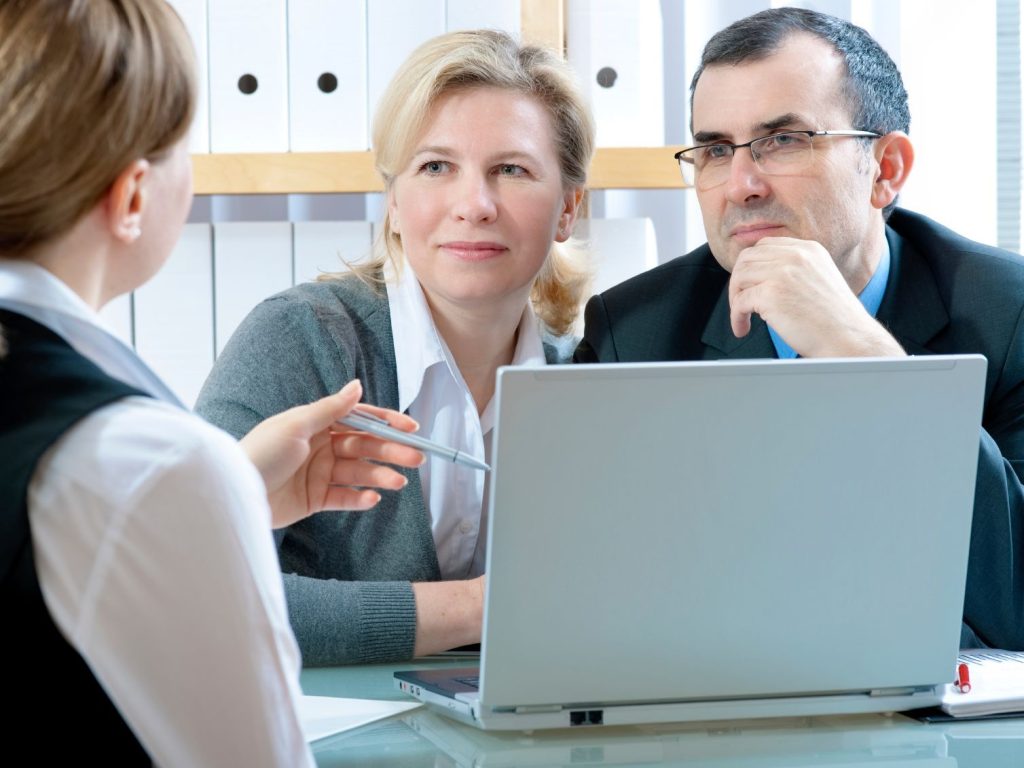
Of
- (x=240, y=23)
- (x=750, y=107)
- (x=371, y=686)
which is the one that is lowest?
(x=371, y=686)

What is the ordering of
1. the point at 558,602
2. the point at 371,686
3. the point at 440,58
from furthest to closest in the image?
the point at 440,58 → the point at 371,686 → the point at 558,602

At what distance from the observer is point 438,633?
1.24 metres

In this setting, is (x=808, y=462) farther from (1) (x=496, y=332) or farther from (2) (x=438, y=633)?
(1) (x=496, y=332)

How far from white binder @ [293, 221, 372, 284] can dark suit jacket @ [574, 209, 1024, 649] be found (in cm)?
44

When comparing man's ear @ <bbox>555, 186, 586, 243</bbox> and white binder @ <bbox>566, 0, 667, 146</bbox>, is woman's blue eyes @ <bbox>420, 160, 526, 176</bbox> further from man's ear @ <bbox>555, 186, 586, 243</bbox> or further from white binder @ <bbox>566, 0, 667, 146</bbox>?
white binder @ <bbox>566, 0, 667, 146</bbox>

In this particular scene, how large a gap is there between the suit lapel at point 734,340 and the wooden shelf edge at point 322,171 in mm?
340

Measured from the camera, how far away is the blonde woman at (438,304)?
147 cm

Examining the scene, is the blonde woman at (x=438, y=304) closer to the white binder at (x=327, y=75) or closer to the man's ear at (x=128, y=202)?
the white binder at (x=327, y=75)

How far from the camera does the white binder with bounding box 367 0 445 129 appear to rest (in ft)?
6.26

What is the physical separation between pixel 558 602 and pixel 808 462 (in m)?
0.21

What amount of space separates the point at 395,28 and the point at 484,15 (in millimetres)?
138

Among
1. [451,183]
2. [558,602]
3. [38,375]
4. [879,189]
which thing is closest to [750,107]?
[879,189]

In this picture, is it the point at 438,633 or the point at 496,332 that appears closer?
the point at 438,633

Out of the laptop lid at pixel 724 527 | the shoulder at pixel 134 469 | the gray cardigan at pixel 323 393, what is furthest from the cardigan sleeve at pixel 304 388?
the shoulder at pixel 134 469
